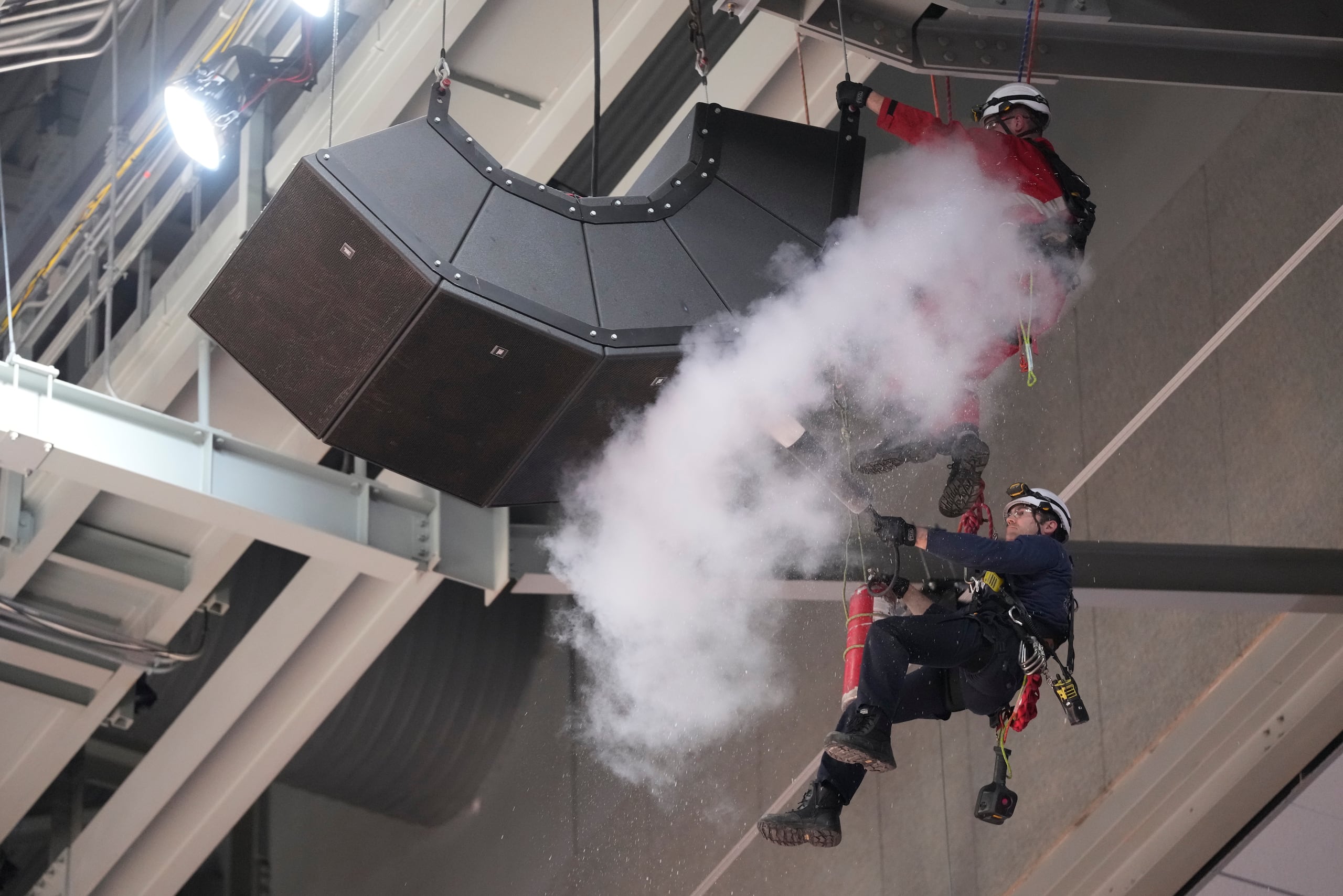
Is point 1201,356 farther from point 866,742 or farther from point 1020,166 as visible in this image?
point 866,742

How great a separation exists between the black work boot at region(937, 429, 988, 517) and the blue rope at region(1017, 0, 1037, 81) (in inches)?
39.9

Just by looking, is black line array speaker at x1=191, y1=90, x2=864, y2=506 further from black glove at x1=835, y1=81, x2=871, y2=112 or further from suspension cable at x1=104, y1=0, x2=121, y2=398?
suspension cable at x1=104, y1=0, x2=121, y2=398

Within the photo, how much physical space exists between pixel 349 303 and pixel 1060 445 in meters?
3.57

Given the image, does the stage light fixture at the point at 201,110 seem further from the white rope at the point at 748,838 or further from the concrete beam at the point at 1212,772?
the concrete beam at the point at 1212,772

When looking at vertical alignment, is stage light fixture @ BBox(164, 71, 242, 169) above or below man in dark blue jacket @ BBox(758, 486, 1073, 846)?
above

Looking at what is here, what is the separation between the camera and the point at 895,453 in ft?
14.9

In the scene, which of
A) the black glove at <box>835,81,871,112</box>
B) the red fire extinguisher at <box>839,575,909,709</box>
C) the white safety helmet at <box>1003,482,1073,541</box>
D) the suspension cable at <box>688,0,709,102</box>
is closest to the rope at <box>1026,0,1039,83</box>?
the black glove at <box>835,81,871,112</box>

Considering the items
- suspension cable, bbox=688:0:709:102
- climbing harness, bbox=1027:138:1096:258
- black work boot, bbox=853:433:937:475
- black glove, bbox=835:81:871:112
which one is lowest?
black work boot, bbox=853:433:937:475

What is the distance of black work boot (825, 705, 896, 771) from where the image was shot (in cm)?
391

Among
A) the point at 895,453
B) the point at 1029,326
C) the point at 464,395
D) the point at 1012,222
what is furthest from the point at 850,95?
the point at 464,395

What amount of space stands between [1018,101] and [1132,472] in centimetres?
239

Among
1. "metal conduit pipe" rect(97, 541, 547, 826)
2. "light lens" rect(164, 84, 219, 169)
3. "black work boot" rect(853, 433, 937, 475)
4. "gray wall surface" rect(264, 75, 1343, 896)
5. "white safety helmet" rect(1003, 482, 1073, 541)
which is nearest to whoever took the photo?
"white safety helmet" rect(1003, 482, 1073, 541)

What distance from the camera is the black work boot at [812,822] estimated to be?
4.05 m

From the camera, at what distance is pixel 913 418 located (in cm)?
461
